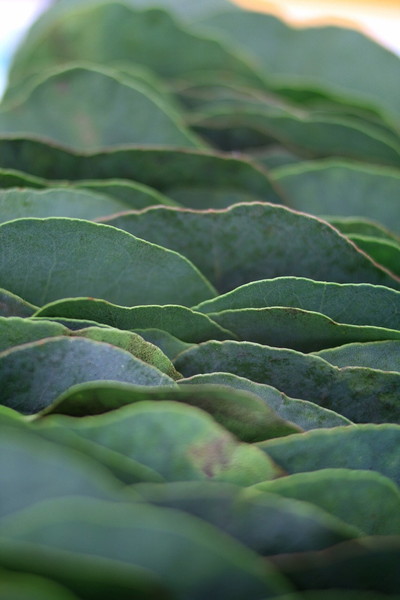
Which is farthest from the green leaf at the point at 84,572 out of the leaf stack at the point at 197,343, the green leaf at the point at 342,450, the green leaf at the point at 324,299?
the green leaf at the point at 324,299

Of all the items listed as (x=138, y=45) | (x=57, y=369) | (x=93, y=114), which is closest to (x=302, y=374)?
(x=57, y=369)

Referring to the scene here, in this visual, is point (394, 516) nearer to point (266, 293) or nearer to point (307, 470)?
point (307, 470)

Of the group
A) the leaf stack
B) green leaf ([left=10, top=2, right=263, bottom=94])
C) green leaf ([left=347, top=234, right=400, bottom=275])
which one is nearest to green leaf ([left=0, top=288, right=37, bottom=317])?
the leaf stack

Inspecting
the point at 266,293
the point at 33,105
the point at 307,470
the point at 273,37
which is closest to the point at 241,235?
the point at 266,293

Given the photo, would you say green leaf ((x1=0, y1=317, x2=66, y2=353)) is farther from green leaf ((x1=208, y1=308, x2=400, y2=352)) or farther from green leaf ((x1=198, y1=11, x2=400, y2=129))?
green leaf ((x1=198, y1=11, x2=400, y2=129))

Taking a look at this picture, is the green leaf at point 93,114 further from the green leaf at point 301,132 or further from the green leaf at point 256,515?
the green leaf at point 256,515

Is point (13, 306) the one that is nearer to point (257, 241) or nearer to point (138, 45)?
point (257, 241)

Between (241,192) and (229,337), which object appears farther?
(241,192)
